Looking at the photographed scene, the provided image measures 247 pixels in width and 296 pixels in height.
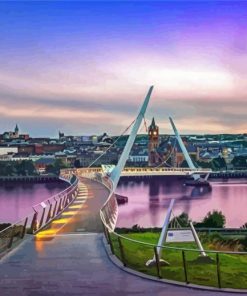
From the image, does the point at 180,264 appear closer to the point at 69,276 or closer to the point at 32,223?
the point at 69,276

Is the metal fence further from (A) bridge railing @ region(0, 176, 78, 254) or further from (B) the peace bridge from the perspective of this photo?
(A) bridge railing @ region(0, 176, 78, 254)

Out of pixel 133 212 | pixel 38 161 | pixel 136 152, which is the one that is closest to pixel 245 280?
pixel 133 212

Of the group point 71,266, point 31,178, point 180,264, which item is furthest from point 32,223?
point 31,178

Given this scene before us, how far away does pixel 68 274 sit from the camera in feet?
18.5

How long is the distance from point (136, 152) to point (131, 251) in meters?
119

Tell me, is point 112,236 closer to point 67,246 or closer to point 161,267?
point 67,246

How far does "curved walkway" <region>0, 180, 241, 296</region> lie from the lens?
494 centimetres

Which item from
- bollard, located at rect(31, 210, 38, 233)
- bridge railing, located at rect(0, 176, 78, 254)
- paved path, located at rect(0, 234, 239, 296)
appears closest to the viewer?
paved path, located at rect(0, 234, 239, 296)

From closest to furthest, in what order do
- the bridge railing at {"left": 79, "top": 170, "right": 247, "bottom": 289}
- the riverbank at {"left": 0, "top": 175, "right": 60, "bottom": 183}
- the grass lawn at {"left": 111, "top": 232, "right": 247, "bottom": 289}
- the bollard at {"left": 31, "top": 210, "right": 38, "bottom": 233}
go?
the bridge railing at {"left": 79, "top": 170, "right": 247, "bottom": 289}
the grass lawn at {"left": 111, "top": 232, "right": 247, "bottom": 289}
the bollard at {"left": 31, "top": 210, "right": 38, "bottom": 233}
the riverbank at {"left": 0, "top": 175, "right": 60, "bottom": 183}

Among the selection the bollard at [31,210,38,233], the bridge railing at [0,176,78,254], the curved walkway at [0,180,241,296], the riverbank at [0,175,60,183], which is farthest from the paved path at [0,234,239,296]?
the riverbank at [0,175,60,183]

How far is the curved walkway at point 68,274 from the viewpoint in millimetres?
4938

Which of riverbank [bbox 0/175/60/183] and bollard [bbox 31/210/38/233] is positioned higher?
bollard [bbox 31/210/38/233]

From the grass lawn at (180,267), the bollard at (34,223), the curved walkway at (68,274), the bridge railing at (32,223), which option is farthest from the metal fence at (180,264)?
the bollard at (34,223)

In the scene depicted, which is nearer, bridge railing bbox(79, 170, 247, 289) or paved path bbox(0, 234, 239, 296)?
paved path bbox(0, 234, 239, 296)
